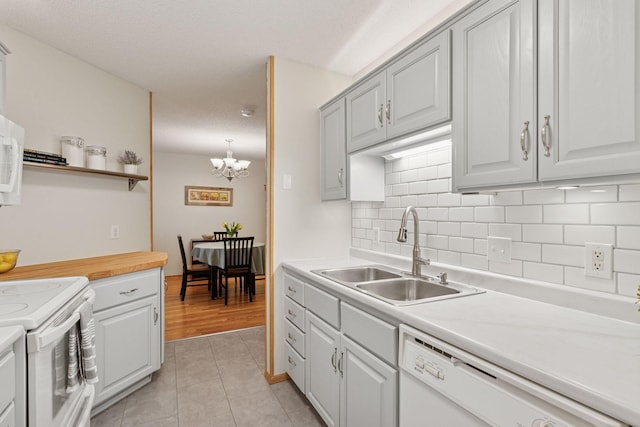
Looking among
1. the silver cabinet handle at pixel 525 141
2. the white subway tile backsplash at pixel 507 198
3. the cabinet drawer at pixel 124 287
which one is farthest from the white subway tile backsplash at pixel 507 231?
the cabinet drawer at pixel 124 287

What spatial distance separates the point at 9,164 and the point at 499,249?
2.32 m

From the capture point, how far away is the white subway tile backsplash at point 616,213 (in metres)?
1.07

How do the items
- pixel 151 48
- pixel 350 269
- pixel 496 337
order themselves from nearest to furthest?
1. pixel 496 337
2. pixel 350 269
3. pixel 151 48

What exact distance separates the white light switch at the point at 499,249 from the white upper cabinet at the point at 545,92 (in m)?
0.37

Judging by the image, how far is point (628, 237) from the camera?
108 centimetres

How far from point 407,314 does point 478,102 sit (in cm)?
87

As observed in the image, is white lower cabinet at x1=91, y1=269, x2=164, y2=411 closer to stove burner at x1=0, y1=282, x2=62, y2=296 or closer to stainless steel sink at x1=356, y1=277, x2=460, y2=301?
stove burner at x1=0, y1=282, x2=62, y2=296

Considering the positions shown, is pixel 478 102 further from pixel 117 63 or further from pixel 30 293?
pixel 117 63

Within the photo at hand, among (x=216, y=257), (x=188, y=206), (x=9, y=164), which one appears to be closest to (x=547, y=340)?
(x=9, y=164)

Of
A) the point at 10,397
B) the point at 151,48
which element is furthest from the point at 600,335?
the point at 151,48

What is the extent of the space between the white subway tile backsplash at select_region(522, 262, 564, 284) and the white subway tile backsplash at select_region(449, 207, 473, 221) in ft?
1.20

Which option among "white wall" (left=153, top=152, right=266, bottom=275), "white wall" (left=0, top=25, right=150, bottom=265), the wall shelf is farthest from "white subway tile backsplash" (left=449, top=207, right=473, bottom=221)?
"white wall" (left=153, top=152, right=266, bottom=275)

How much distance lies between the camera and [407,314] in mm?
1160

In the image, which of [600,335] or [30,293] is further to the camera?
[30,293]
